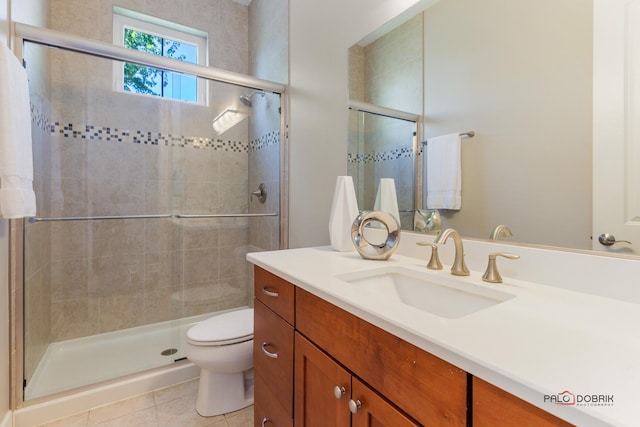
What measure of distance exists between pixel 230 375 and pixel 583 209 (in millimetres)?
1568

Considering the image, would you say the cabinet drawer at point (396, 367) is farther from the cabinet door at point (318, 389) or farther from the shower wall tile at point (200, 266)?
the shower wall tile at point (200, 266)

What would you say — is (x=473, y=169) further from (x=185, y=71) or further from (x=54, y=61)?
(x=54, y=61)

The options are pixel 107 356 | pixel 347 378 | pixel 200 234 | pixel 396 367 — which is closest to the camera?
pixel 396 367

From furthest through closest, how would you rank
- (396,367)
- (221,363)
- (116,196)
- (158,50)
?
1. (158,50)
2. (116,196)
3. (221,363)
4. (396,367)

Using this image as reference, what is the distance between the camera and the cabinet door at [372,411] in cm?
52

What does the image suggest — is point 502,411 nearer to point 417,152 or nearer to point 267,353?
point 267,353

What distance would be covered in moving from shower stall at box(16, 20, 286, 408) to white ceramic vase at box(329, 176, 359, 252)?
Result: 833 mm

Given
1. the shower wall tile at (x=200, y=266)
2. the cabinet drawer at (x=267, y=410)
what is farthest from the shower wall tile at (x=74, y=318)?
the cabinet drawer at (x=267, y=410)

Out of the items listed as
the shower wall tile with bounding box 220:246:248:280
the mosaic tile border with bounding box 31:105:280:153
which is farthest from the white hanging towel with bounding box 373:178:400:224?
the shower wall tile with bounding box 220:246:248:280

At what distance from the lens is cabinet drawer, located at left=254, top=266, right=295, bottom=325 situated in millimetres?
882

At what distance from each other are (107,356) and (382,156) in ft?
6.63

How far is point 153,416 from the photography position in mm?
1392

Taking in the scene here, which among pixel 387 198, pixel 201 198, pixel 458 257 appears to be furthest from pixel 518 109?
pixel 201 198

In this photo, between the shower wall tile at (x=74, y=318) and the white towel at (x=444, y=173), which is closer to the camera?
the white towel at (x=444, y=173)
